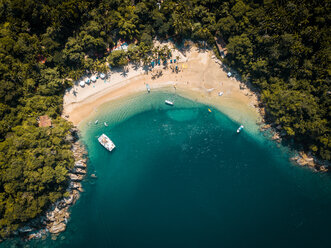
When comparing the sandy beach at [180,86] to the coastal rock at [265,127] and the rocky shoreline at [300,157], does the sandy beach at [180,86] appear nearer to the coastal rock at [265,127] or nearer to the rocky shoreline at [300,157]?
the coastal rock at [265,127]

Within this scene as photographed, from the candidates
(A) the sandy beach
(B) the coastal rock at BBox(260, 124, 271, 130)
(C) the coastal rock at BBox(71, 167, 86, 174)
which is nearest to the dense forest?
(B) the coastal rock at BBox(260, 124, 271, 130)

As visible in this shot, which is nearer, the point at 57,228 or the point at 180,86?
the point at 57,228

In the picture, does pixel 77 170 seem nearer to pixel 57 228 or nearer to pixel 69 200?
pixel 69 200

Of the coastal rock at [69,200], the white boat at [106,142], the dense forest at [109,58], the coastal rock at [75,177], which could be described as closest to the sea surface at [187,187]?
the white boat at [106,142]

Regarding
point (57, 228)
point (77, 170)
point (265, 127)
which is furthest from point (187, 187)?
point (57, 228)

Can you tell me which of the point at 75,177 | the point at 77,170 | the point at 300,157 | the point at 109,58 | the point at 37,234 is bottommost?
the point at 37,234
